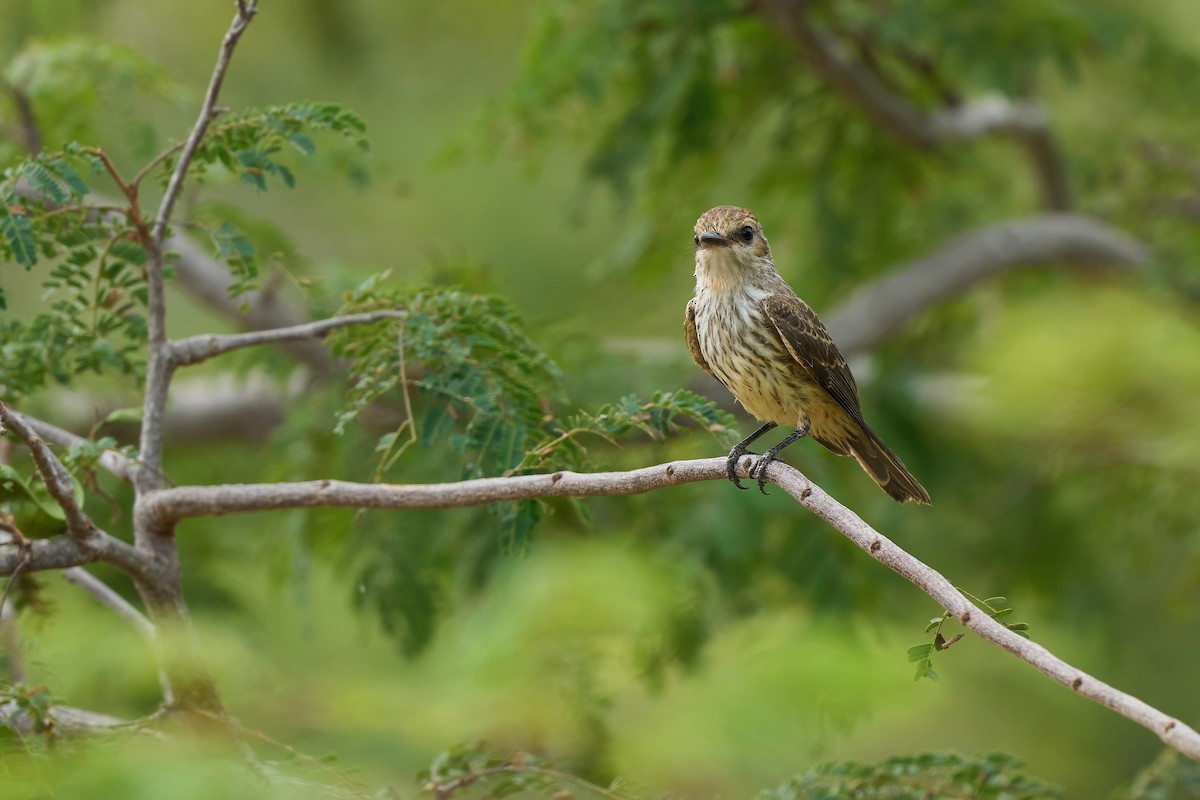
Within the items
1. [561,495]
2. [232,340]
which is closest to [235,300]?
[232,340]

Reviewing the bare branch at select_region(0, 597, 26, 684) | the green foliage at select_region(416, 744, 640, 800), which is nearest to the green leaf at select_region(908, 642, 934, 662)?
the green foliage at select_region(416, 744, 640, 800)

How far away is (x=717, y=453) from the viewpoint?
14.2ft

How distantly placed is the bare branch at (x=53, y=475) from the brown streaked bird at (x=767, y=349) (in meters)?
1.72

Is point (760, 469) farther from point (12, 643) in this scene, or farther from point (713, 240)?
point (12, 643)

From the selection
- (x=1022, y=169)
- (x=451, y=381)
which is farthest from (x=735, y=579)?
(x=1022, y=169)

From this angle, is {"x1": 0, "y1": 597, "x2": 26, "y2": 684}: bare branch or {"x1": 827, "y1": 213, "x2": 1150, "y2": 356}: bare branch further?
{"x1": 827, "y1": 213, "x2": 1150, "y2": 356}: bare branch

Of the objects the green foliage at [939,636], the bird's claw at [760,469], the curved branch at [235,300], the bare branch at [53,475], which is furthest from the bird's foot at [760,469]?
the curved branch at [235,300]

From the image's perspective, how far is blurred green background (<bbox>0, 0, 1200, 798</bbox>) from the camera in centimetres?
189

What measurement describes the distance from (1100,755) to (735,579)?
18.0 feet

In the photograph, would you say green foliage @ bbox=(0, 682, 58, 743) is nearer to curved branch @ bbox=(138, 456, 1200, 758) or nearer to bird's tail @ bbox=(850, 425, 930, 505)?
curved branch @ bbox=(138, 456, 1200, 758)

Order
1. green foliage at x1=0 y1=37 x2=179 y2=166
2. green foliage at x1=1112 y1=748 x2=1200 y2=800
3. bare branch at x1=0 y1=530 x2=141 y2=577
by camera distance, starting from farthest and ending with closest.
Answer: green foliage at x1=0 y1=37 x2=179 y2=166, green foliage at x1=1112 y1=748 x2=1200 y2=800, bare branch at x1=0 y1=530 x2=141 y2=577

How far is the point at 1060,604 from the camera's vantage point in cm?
688

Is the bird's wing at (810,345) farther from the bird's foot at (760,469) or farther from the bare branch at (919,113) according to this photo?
the bare branch at (919,113)

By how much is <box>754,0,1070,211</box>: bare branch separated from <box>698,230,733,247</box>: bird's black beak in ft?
7.38
